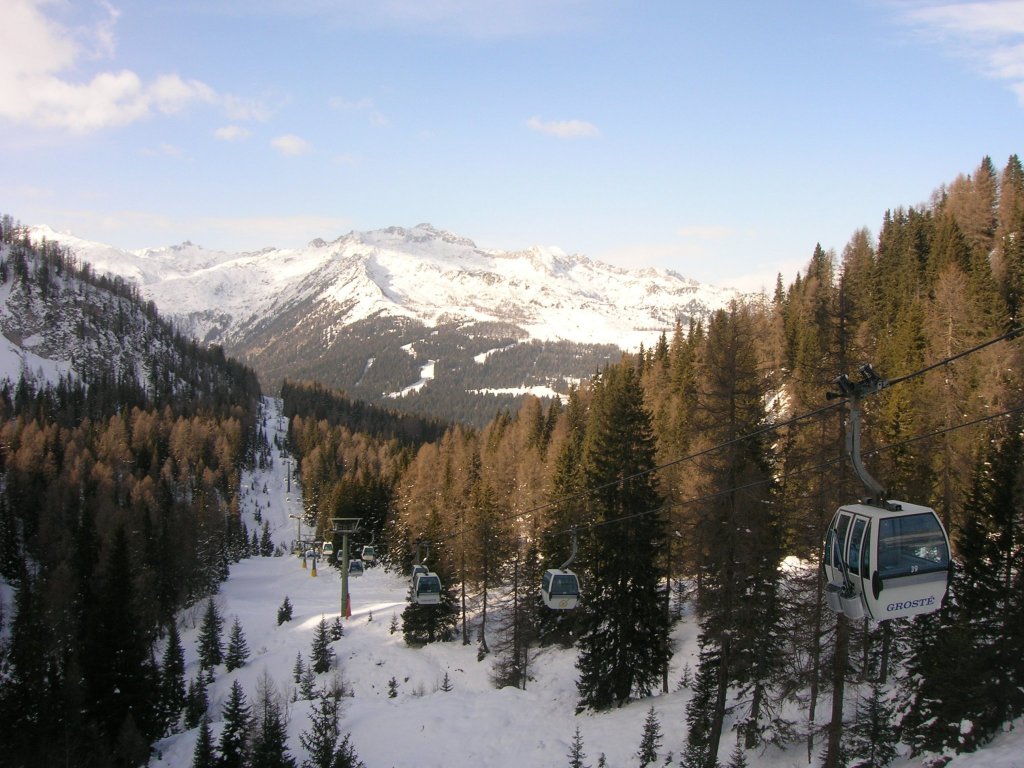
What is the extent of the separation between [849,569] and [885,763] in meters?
9.92

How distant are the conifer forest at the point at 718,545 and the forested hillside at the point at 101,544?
267mm

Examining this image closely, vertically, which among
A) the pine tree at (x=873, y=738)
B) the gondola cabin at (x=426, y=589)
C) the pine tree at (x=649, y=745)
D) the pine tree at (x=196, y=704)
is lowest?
the pine tree at (x=196, y=704)

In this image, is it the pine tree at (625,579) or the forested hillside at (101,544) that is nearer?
the pine tree at (625,579)

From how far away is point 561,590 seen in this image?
23.0 m

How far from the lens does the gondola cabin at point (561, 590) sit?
74.7 feet

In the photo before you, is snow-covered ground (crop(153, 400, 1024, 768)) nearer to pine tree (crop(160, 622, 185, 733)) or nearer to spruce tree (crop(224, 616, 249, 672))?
spruce tree (crop(224, 616, 249, 672))

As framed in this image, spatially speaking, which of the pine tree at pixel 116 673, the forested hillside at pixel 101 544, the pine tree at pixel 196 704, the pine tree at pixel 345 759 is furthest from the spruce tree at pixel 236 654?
the pine tree at pixel 345 759

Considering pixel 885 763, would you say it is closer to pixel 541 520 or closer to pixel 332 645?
pixel 541 520

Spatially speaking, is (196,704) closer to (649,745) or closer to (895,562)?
(649,745)

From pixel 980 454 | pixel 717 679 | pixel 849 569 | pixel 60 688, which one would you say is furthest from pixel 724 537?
pixel 60 688

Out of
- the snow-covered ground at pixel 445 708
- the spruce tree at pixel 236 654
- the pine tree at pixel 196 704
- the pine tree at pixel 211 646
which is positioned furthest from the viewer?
the pine tree at pixel 211 646

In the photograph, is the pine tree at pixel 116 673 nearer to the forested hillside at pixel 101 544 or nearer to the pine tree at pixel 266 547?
the forested hillside at pixel 101 544

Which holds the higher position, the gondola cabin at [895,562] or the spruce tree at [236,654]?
the gondola cabin at [895,562]

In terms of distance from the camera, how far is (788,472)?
794 inches
